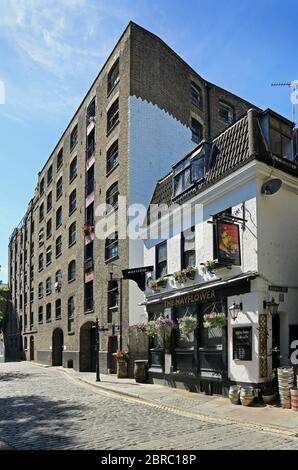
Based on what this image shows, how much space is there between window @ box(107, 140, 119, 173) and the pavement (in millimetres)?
12646

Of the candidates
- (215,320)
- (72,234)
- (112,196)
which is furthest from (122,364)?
(72,234)

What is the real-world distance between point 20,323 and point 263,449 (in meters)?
47.9

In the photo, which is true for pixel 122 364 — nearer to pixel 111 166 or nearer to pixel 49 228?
pixel 111 166

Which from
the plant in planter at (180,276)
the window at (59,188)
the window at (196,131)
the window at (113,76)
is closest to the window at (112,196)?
the window at (113,76)

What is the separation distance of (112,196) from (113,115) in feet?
15.9

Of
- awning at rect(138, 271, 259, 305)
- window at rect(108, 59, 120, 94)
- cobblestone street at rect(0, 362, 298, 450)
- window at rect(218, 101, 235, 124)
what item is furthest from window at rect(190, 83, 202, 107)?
cobblestone street at rect(0, 362, 298, 450)

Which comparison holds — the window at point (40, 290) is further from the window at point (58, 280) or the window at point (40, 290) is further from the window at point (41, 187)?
the window at point (41, 187)

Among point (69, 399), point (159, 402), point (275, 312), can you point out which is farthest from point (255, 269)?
point (69, 399)

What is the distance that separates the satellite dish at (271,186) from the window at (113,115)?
1396cm

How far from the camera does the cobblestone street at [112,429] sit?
8.46 m

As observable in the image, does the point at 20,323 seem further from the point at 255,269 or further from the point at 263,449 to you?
the point at 263,449

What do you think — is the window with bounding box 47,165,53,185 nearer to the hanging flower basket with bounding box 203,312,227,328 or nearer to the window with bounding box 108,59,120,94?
the window with bounding box 108,59,120,94

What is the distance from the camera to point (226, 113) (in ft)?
113

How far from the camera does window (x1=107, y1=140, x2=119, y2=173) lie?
26.4m
